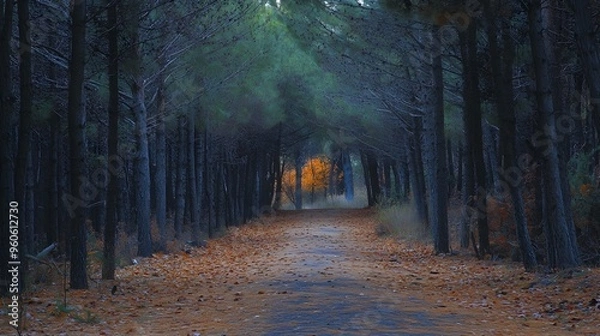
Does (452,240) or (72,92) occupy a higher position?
(72,92)

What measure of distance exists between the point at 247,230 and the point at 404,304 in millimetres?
28275

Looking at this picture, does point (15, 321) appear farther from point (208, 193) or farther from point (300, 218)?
point (300, 218)

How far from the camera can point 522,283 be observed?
14.6 m

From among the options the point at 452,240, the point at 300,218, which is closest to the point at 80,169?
the point at 452,240

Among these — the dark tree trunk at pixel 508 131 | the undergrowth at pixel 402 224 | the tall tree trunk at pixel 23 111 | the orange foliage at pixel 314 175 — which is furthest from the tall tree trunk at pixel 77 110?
the orange foliage at pixel 314 175

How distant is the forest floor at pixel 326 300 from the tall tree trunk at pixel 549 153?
22.8 inches

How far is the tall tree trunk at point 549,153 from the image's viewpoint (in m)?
14.3

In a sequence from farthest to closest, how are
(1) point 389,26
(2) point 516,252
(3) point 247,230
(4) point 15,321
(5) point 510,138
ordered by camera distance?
(3) point 247,230 < (1) point 389,26 < (2) point 516,252 < (5) point 510,138 < (4) point 15,321

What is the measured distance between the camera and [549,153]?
14375 mm

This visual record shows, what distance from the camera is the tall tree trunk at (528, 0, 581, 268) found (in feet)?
46.8

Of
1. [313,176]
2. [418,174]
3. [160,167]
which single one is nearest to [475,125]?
[160,167]

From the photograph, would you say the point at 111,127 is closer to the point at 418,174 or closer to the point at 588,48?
the point at 588,48

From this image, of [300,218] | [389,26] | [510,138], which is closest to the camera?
[510,138]

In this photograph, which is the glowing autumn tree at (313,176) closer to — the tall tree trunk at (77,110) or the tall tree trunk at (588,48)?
the tall tree trunk at (77,110)
